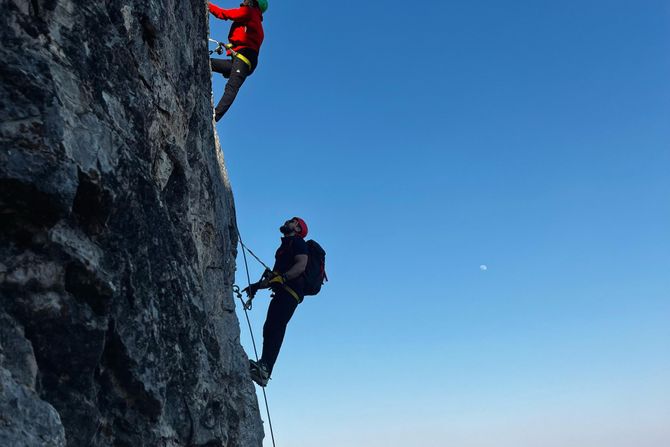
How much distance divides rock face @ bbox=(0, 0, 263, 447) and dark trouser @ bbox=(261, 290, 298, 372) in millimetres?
2777

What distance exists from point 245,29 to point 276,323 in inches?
231

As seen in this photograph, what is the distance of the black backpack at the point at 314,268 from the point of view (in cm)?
1166

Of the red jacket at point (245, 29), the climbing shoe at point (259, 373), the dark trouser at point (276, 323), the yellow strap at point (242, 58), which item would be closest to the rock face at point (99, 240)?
the climbing shoe at point (259, 373)

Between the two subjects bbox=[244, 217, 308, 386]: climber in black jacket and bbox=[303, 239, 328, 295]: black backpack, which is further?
bbox=[303, 239, 328, 295]: black backpack

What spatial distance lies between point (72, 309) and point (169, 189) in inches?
116

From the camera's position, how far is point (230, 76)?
12.0 metres

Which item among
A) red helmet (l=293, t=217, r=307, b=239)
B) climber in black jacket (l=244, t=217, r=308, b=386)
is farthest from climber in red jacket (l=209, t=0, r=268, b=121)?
climber in black jacket (l=244, t=217, r=308, b=386)

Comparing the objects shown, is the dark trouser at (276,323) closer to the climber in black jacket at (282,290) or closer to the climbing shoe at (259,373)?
the climber in black jacket at (282,290)

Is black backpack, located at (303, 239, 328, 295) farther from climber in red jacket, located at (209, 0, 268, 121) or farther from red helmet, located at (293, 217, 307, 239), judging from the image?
climber in red jacket, located at (209, 0, 268, 121)

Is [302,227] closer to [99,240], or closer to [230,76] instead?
[230,76]

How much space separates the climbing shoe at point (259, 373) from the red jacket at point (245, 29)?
6.06m

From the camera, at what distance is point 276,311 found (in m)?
11.2

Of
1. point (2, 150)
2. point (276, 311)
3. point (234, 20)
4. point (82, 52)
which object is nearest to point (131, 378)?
point (2, 150)

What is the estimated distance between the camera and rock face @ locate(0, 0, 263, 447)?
4.60 m
